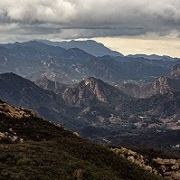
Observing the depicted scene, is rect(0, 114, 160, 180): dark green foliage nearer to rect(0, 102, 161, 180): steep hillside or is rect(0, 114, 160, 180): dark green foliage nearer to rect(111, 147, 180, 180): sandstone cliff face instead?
rect(0, 102, 161, 180): steep hillside

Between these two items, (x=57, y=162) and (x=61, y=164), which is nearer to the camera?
(x=61, y=164)

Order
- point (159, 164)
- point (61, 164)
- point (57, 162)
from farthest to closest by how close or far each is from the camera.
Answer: point (159, 164)
point (57, 162)
point (61, 164)

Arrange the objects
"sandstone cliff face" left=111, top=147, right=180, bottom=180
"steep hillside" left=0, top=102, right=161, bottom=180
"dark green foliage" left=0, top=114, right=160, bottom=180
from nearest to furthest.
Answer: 1. "dark green foliage" left=0, top=114, right=160, bottom=180
2. "steep hillside" left=0, top=102, right=161, bottom=180
3. "sandstone cliff face" left=111, top=147, right=180, bottom=180

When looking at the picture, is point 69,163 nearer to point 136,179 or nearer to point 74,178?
point 74,178

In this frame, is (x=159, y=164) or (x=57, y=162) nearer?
(x=57, y=162)

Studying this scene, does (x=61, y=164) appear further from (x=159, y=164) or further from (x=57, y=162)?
(x=159, y=164)

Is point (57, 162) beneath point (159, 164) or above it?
above

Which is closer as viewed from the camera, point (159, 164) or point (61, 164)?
point (61, 164)

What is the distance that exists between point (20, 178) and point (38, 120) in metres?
86.8

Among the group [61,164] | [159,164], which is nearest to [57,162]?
[61,164]

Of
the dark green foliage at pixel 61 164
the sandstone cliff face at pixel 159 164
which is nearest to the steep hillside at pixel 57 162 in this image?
the dark green foliage at pixel 61 164

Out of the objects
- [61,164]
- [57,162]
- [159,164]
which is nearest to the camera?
[61,164]

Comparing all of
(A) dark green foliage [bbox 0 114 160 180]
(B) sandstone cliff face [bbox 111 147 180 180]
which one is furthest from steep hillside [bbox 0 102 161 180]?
(B) sandstone cliff face [bbox 111 147 180 180]

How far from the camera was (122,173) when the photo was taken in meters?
68.9
